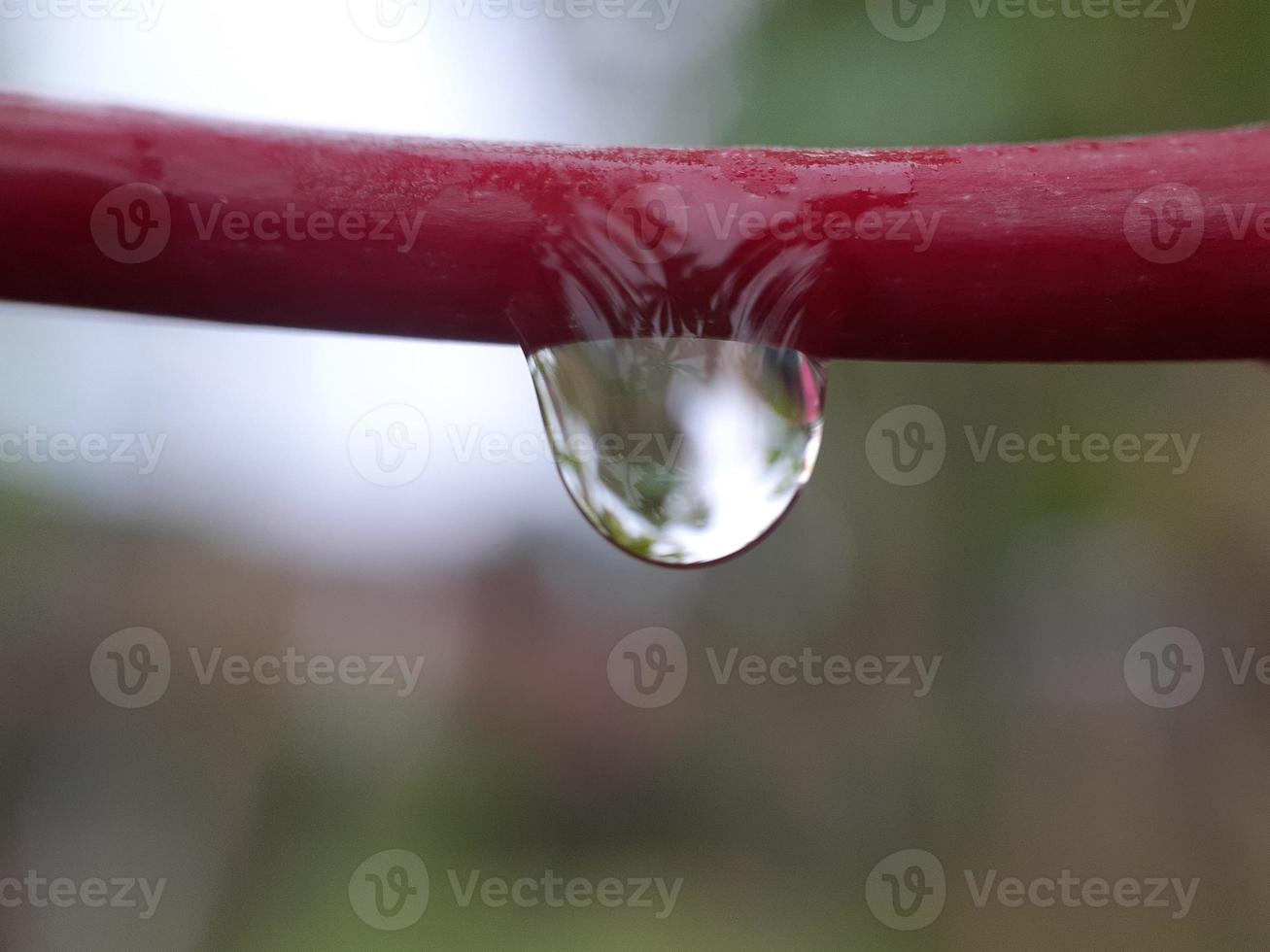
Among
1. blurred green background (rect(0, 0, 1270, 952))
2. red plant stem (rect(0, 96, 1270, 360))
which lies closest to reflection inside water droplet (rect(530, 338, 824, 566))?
red plant stem (rect(0, 96, 1270, 360))

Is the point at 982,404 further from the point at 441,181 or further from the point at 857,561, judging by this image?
the point at 441,181

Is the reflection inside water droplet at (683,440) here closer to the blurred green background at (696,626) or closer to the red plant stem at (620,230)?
the red plant stem at (620,230)

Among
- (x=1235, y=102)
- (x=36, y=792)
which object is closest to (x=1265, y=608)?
(x=1235, y=102)

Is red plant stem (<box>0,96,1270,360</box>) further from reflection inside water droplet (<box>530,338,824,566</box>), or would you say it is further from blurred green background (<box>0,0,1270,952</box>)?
blurred green background (<box>0,0,1270,952</box>)

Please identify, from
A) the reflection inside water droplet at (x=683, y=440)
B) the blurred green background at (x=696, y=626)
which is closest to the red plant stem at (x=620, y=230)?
the reflection inside water droplet at (x=683, y=440)

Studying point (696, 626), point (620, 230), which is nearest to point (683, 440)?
point (620, 230)

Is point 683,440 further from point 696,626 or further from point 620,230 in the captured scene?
point 696,626
